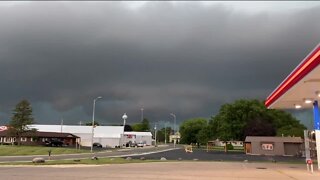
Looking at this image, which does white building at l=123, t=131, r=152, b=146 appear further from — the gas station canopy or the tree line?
the gas station canopy

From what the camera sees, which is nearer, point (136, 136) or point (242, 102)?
point (242, 102)

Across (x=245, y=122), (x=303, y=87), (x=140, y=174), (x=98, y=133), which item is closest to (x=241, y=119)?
(x=245, y=122)

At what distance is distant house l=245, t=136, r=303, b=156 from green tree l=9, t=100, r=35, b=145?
153 feet

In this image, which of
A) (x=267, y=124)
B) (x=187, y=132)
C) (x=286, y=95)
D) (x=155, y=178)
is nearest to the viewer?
(x=155, y=178)

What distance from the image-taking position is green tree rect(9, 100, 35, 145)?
72562 millimetres

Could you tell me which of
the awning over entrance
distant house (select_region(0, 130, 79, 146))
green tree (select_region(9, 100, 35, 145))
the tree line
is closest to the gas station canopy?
the awning over entrance

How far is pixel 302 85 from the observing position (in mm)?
21797

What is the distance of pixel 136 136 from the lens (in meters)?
132

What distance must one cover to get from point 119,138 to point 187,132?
62524mm

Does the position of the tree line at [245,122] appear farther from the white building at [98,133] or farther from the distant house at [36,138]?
the distant house at [36,138]

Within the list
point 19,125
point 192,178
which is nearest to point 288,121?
point 19,125

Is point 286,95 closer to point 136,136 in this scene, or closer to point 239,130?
point 239,130

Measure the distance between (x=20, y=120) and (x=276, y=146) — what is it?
172 feet

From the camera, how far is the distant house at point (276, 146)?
70.9 metres
